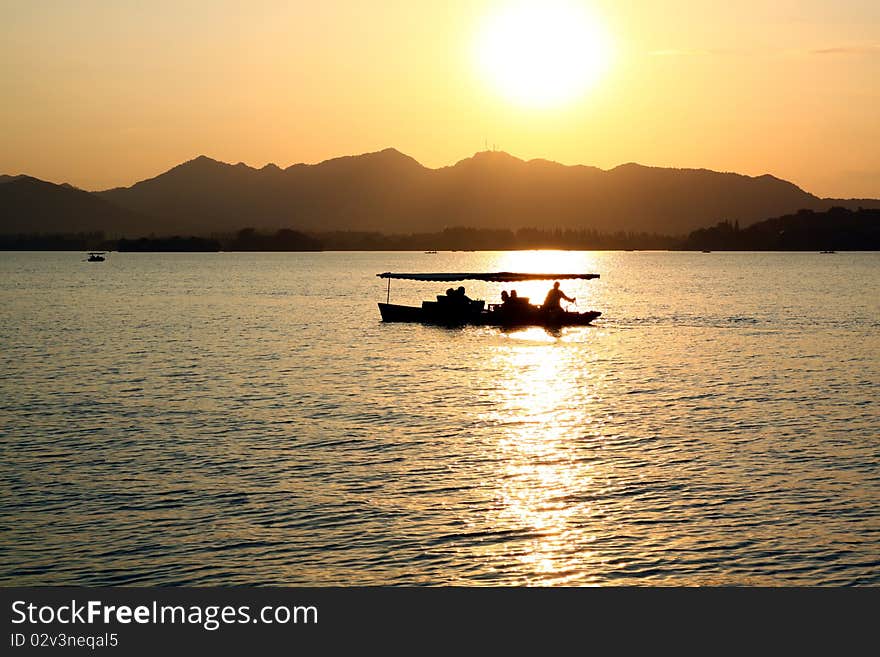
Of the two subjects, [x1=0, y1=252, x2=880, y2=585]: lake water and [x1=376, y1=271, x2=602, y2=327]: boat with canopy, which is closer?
[x1=0, y1=252, x2=880, y2=585]: lake water

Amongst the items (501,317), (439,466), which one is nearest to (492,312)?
(501,317)

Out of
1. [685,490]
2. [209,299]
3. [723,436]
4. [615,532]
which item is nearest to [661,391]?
[723,436]

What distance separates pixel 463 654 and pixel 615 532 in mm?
10128

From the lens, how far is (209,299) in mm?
161875

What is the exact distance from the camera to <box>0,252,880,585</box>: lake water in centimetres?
2331

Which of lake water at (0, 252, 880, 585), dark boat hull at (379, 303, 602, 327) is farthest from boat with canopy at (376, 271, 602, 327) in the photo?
lake water at (0, 252, 880, 585)

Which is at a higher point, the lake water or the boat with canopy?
the boat with canopy

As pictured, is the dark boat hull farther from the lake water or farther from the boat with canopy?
the lake water

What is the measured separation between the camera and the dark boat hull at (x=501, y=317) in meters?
92.1

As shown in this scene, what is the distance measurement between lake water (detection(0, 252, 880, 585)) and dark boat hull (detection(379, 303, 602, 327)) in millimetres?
13969

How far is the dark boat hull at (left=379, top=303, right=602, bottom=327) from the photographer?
302ft

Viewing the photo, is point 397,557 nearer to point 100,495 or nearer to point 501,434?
point 100,495

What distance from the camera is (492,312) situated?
94.4m

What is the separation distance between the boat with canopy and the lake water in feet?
46.3
